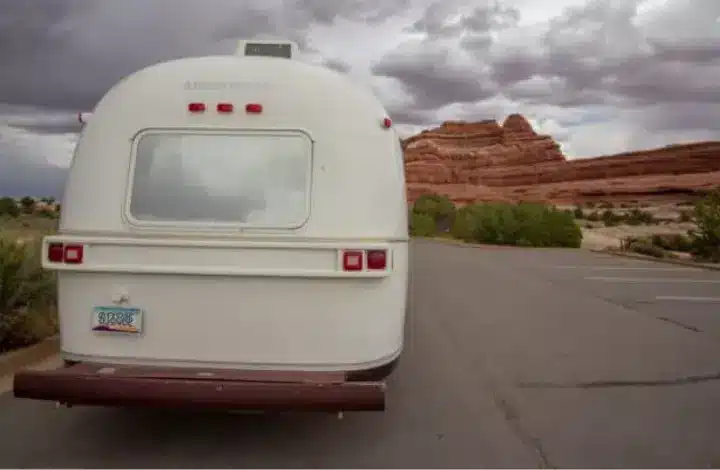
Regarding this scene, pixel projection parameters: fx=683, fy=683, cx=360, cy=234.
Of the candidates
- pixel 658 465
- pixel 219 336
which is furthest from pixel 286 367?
pixel 658 465

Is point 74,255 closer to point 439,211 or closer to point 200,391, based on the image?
point 200,391

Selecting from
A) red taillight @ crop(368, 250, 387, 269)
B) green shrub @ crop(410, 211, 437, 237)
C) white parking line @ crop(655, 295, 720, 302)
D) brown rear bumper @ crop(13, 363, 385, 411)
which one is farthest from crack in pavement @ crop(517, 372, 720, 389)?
green shrub @ crop(410, 211, 437, 237)

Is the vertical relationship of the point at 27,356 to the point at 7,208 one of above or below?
below

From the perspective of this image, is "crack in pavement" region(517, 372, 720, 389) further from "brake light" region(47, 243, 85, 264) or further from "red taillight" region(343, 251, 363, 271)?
"brake light" region(47, 243, 85, 264)

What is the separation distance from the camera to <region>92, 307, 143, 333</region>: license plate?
14.0 ft

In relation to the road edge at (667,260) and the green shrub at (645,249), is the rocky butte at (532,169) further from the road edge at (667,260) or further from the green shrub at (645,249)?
the road edge at (667,260)

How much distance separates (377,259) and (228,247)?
3.05 feet

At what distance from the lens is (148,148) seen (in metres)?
4.55

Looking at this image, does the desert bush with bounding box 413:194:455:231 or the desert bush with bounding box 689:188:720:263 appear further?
the desert bush with bounding box 413:194:455:231

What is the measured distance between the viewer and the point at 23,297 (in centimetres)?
794

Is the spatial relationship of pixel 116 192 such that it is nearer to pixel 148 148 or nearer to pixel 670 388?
pixel 148 148

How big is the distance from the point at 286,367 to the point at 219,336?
1.52ft

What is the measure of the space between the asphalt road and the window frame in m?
1.50

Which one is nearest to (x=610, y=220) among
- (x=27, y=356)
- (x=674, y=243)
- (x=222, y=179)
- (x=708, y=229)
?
(x=674, y=243)
